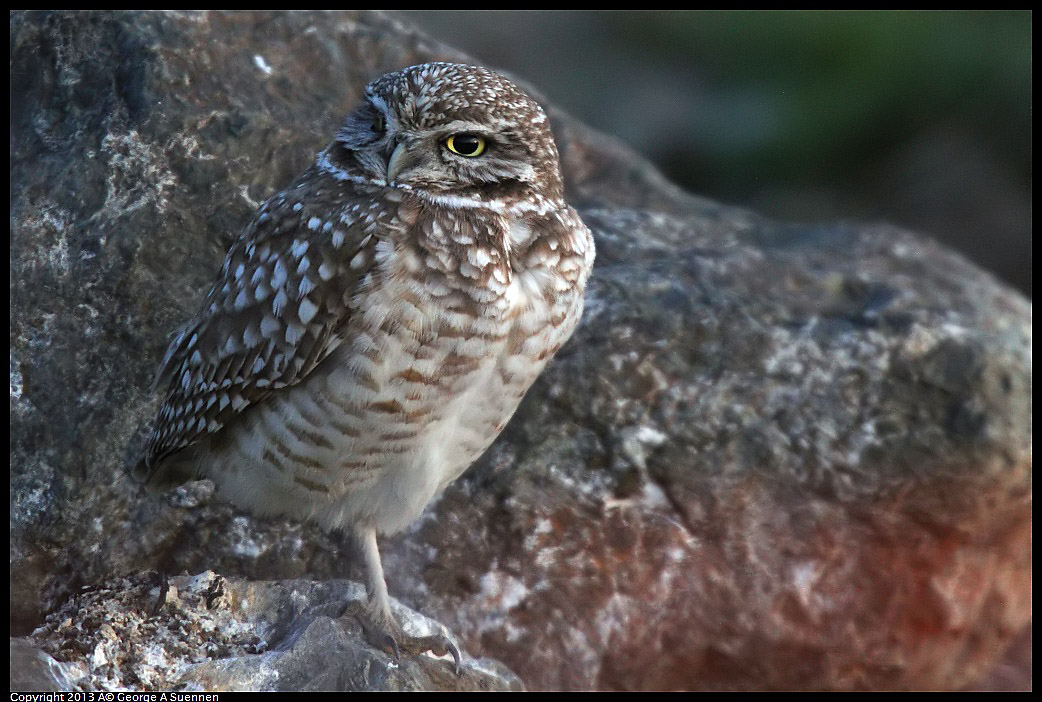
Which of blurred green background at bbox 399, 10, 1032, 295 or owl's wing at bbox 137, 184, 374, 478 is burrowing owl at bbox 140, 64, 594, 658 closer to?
owl's wing at bbox 137, 184, 374, 478

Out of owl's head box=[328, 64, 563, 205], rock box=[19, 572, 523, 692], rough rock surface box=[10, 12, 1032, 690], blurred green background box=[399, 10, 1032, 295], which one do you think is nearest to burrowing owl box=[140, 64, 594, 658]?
owl's head box=[328, 64, 563, 205]

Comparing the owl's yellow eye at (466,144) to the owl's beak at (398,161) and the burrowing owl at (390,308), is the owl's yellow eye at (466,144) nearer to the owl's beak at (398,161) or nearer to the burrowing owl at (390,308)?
the burrowing owl at (390,308)

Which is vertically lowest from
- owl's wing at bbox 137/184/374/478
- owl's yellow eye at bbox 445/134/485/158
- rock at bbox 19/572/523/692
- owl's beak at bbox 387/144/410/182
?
rock at bbox 19/572/523/692

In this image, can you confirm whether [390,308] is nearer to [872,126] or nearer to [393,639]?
[393,639]

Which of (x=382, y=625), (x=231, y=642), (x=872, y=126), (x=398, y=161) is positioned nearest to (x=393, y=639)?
(x=382, y=625)

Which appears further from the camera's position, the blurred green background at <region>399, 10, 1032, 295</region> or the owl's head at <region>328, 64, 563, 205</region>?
the blurred green background at <region>399, 10, 1032, 295</region>

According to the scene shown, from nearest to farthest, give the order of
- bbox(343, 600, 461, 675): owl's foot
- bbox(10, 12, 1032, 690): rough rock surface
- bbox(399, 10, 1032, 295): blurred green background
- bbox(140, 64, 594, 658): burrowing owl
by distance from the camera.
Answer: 1. bbox(140, 64, 594, 658): burrowing owl
2. bbox(343, 600, 461, 675): owl's foot
3. bbox(10, 12, 1032, 690): rough rock surface
4. bbox(399, 10, 1032, 295): blurred green background
